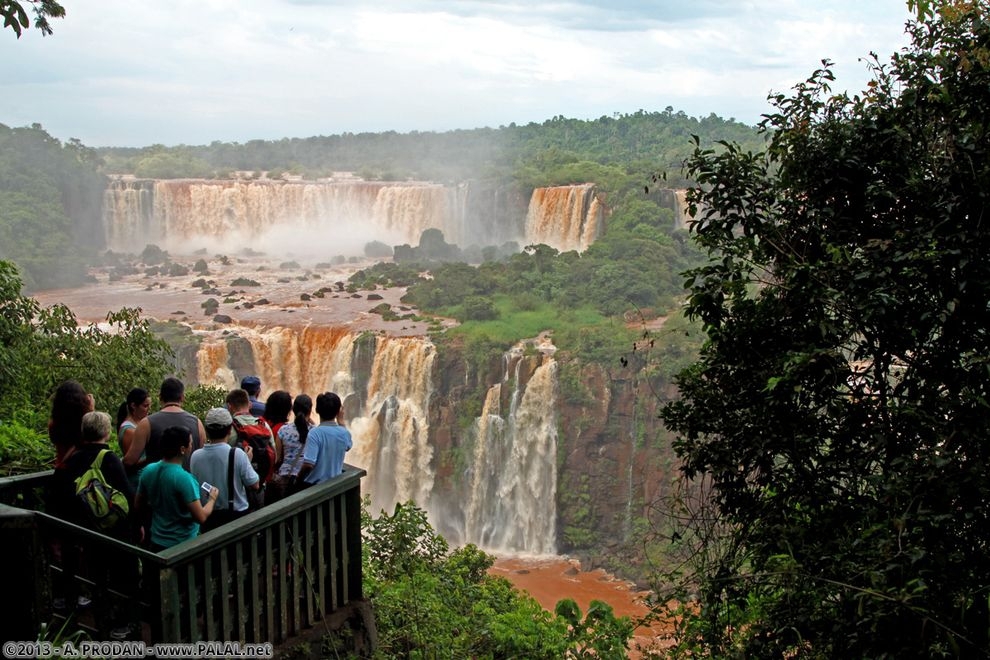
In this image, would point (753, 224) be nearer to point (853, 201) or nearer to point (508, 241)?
point (853, 201)

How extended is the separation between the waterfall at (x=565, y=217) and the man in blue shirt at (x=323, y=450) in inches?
1100

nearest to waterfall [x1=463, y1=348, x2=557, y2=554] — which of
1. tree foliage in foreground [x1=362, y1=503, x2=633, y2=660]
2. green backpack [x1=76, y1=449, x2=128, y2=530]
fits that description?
tree foliage in foreground [x1=362, y1=503, x2=633, y2=660]

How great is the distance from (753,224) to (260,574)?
10.1 ft

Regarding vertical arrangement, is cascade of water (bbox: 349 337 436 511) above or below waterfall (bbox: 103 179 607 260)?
below

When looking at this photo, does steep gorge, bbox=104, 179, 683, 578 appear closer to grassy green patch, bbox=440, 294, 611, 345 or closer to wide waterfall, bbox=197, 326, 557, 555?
wide waterfall, bbox=197, 326, 557, 555

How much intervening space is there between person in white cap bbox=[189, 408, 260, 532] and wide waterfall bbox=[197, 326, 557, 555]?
56.0ft

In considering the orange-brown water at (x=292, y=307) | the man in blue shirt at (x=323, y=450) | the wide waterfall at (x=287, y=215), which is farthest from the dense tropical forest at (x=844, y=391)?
the wide waterfall at (x=287, y=215)

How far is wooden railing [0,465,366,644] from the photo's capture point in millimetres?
3652

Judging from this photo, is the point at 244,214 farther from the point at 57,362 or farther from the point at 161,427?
the point at 161,427

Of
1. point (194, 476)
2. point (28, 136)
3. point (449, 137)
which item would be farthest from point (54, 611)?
point (449, 137)

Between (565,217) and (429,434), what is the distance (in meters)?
13.9

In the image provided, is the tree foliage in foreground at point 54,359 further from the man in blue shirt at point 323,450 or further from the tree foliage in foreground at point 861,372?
the tree foliage in foreground at point 861,372

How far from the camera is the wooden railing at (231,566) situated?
365 centimetres

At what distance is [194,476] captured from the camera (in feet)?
14.3
